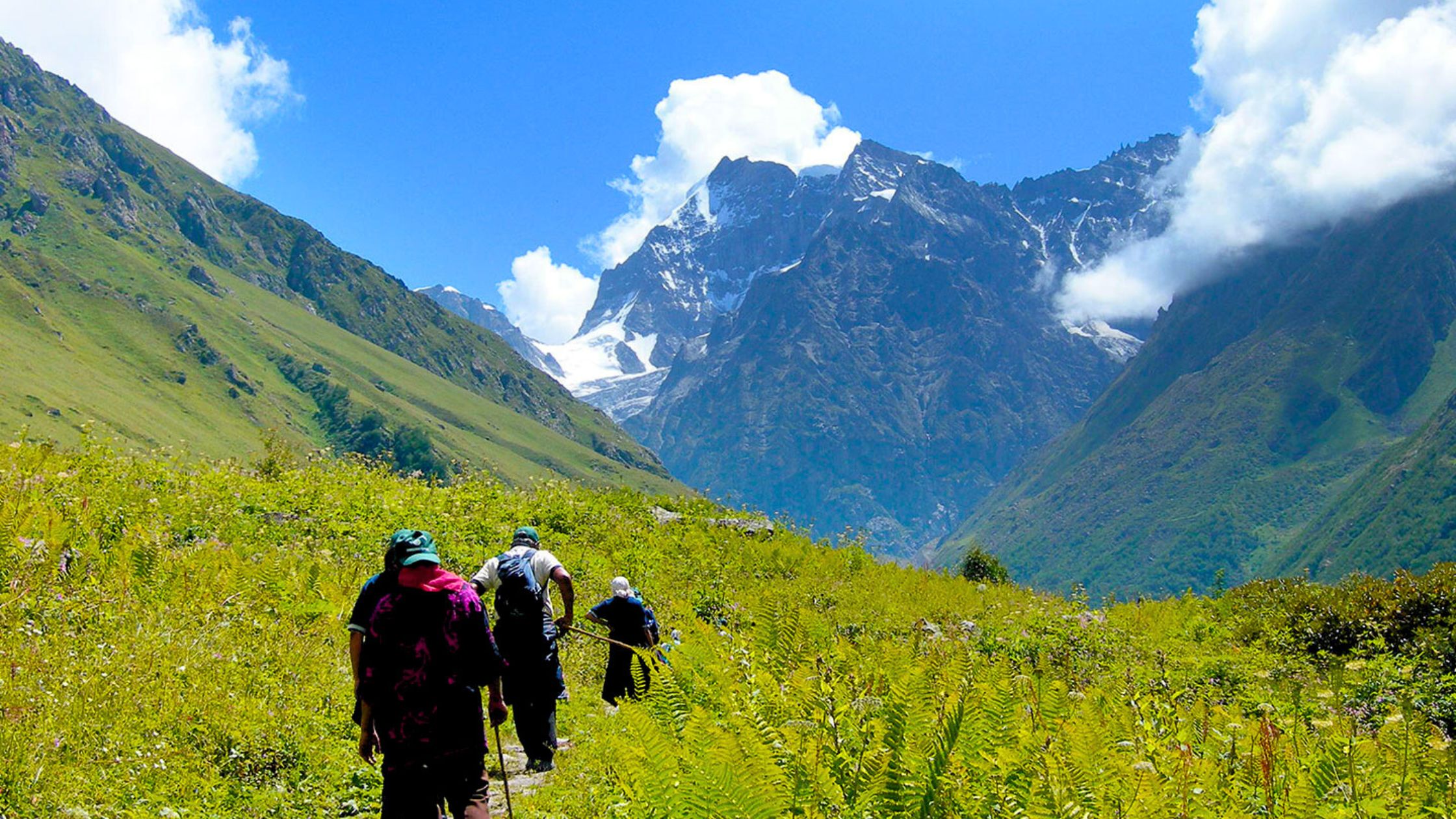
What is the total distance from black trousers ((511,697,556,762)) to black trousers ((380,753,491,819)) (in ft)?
11.2

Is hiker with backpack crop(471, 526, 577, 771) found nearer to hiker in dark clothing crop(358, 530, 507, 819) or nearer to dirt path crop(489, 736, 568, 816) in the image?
dirt path crop(489, 736, 568, 816)

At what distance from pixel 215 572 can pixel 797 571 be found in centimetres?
1355

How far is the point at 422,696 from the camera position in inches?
248

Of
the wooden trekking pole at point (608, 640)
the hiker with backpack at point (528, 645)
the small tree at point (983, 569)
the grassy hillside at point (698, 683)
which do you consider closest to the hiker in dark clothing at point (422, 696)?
the wooden trekking pole at point (608, 640)

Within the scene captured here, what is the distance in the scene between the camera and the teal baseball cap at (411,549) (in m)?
6.34

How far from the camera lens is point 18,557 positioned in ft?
33.6

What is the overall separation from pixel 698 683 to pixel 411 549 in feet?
7.38

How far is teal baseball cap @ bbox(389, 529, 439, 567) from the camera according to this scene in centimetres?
634

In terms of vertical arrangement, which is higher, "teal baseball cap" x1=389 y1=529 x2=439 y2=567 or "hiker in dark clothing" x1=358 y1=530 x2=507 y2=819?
"teal baseball cap" x1=389 y1=529 x2=439 y2=567

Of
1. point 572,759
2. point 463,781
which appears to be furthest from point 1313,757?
point 572,759

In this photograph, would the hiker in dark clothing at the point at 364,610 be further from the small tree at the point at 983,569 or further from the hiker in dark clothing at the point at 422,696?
the small tree at the point at 983,569

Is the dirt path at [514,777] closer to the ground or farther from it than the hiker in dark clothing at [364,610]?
closer to the ground

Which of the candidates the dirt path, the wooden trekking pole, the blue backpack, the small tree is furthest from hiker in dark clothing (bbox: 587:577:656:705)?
the small tree

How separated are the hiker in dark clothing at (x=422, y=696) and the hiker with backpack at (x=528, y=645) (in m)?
3.32
